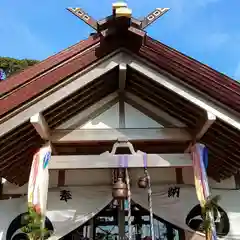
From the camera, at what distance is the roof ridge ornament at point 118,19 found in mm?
4348

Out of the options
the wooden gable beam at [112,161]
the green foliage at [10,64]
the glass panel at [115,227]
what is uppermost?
the green foliage at [10,64]

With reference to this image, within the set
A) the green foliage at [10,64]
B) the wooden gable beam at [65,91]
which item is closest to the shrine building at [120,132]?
the wooden gable beam at [65,91]

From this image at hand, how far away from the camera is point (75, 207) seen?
5887 mm

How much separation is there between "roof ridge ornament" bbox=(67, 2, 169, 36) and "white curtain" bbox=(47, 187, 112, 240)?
104 inches

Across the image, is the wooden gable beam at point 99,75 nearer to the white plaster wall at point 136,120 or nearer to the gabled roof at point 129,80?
the gabled roof at point 129,80

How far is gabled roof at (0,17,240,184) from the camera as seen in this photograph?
472cm

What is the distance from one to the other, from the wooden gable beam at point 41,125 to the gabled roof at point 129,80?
105mm

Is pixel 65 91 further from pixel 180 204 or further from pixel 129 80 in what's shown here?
pixel 180 204

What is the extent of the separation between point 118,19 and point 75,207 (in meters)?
3.04

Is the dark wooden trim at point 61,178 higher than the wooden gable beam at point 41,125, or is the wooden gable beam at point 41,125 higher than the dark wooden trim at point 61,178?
the wooden gable beam at point 41,125

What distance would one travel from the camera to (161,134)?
5.47 meters

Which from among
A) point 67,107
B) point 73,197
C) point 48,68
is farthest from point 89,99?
point 73,197

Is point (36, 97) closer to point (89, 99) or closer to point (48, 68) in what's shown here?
point (48, 68)

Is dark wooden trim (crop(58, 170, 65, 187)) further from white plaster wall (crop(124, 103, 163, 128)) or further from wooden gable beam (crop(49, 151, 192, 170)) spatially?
white plaster wall (crop(124, 103, 163, 128))
